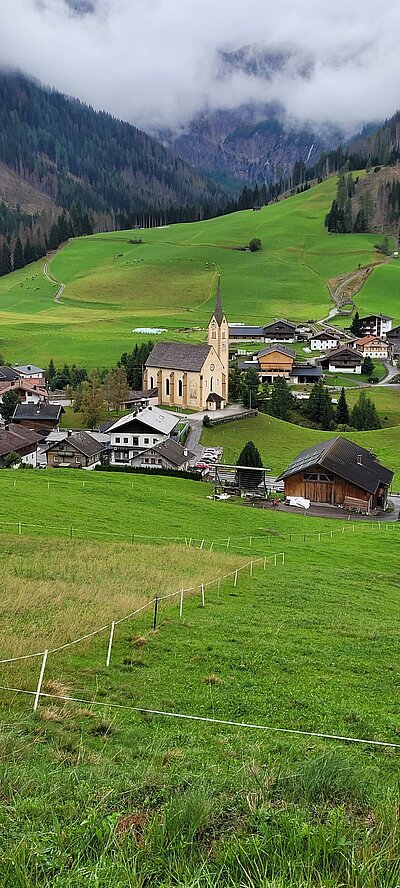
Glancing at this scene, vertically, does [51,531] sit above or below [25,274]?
below

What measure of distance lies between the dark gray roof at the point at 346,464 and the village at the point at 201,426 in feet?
0.36

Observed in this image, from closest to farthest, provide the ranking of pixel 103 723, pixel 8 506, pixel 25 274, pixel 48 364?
pixel 103 723 < pixel 8 506 < pixel 48 364 < pixel 25 274

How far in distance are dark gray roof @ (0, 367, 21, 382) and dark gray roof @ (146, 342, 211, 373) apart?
63.2 ft

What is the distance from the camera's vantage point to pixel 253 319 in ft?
490

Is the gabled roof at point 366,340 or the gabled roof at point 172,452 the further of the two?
the gabled roof at point 366,340

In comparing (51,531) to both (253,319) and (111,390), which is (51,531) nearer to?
(111,390)

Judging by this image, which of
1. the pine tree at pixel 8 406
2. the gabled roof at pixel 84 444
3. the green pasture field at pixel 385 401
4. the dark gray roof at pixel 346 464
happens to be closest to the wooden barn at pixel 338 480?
the dark gray roof at pixel 346 464

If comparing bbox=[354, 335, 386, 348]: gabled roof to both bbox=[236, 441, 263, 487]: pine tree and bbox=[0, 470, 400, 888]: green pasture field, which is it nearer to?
bbox=[236, 441, 263, 487]: pine tree

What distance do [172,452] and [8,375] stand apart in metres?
43.1

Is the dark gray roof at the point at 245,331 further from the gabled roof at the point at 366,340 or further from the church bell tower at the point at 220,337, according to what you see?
the church bell tower at the point at 220,337

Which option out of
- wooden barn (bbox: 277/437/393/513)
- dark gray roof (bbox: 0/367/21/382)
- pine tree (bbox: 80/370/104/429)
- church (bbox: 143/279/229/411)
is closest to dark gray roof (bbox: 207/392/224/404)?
church (bbox: 143/279/229/411)

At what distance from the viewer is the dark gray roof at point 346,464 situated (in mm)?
49125

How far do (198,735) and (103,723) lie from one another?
141 centimetres

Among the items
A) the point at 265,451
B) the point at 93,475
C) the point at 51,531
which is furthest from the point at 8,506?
the point at 265,451
